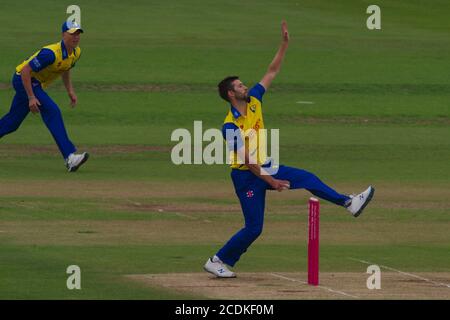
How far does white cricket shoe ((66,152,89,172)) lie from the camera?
23781 millimetres

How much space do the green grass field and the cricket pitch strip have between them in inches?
11.9

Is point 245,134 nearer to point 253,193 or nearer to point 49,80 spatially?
point 253,193

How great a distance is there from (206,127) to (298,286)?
48.3ft

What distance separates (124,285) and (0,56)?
23317mm

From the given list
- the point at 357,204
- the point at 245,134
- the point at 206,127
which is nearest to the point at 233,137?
the point at 245,134

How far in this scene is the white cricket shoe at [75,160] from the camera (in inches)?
Answer: 936

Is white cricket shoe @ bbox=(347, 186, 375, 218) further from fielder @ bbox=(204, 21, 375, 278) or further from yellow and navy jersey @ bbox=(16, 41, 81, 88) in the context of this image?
yellow and navy jersey @ bbox=(16, 41, 81, 88)

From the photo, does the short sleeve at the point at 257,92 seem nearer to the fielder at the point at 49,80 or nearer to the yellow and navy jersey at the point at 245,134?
the yellow and navy jersey at the point at 245,134

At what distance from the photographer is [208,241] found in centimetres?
1867

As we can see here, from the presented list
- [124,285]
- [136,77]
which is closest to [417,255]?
[124,285]

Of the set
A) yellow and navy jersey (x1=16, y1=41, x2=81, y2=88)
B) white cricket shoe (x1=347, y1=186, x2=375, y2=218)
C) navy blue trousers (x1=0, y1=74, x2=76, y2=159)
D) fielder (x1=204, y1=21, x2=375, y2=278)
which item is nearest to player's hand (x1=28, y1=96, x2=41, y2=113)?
navy blue trousers (x1=0, y1=74, x2=76, y2=159)

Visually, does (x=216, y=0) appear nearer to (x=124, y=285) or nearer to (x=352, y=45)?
(x=352, y=45)

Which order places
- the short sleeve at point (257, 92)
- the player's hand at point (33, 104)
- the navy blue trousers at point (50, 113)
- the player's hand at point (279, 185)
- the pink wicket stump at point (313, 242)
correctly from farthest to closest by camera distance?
the navy blue trousers at point (50, 113) → the player's hand at point (33, 104) → the short sleeve at point (257, 92) → the player's hand at point (279, 185) → the pink wicket stump at point (313, 242)

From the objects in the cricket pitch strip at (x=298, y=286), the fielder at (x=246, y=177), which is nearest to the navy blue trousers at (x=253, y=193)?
the fielder at (x=246, y=177)
